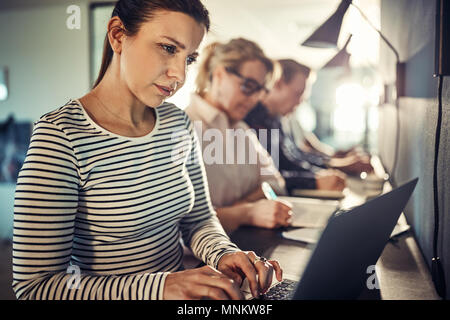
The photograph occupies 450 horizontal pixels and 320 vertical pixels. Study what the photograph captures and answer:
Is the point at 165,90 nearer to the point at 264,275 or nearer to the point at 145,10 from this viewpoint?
the point at 145,10

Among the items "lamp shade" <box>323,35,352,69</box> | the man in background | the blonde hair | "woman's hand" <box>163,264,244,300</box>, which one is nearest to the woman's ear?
"woman's hand" <box>163,264,244,300</box>

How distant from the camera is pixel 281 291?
0.80 metres

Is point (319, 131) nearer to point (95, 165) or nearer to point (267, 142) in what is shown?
point (267, 142)

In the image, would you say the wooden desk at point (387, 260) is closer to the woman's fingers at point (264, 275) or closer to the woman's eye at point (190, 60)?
the woman's fingers at point (264, 275)

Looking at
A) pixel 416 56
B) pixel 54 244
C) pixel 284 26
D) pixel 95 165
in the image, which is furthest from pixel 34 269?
pixel 284 26

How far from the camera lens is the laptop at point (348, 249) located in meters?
0.54

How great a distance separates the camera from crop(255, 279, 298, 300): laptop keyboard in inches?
30.4

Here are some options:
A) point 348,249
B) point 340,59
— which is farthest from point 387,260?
point 340,59

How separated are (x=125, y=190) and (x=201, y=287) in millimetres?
294

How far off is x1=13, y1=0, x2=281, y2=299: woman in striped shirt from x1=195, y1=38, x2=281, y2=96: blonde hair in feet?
2.53

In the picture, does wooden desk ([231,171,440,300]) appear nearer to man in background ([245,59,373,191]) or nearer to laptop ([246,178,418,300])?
laptop ([246,178,418,300])

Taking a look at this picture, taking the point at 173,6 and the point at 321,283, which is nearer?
the point at 321,283

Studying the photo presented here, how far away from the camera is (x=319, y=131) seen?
Result: 30.8 ft

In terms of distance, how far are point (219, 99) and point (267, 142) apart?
111 centimetres
